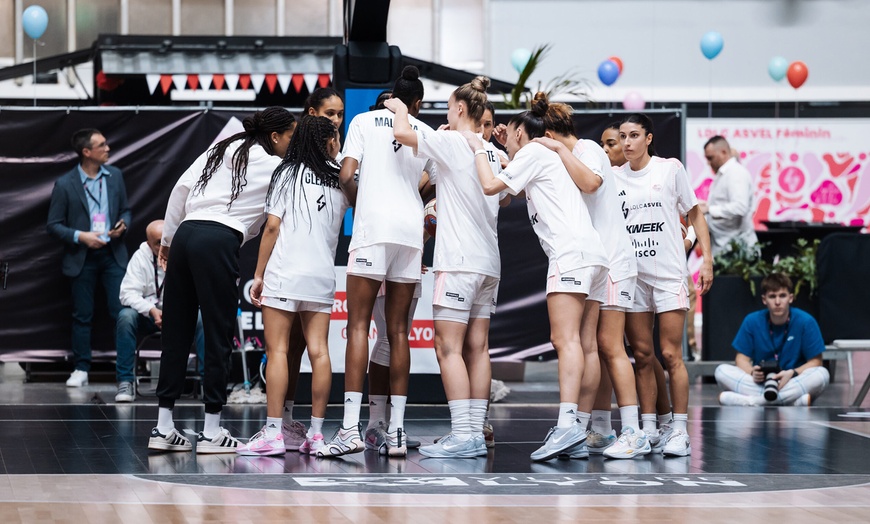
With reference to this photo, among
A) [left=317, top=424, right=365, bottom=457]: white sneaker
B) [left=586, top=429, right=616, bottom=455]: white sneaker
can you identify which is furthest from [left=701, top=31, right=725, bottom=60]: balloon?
[left=317, top=424, right=365, bottom=457]: white sneaker

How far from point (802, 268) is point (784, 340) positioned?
2066mm

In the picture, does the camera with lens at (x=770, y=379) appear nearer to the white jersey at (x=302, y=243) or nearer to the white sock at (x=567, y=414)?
the white sock at (x=567, y=414)

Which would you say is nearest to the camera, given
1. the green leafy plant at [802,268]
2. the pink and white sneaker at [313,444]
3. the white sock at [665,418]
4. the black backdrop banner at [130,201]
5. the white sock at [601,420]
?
the pink and white sneaker at [313,444]

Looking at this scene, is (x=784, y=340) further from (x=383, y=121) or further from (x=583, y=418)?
(x=383, y=121)

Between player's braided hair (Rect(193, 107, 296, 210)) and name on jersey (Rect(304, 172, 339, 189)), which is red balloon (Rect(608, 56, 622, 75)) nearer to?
player's braided hair (Rect(193, 107, 296, 210))

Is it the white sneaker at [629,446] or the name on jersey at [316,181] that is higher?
the name on jersey at [316,181]

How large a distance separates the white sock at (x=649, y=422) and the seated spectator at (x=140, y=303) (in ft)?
12.6

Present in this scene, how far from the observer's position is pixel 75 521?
4.45 m

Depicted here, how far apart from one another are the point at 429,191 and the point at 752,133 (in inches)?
484

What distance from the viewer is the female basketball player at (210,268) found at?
20.3 feet

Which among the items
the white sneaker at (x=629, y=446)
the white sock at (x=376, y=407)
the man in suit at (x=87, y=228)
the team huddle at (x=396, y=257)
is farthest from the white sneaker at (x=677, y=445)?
the man in suit at (x=87, y=228)

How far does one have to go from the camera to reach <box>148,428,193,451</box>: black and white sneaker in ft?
20.5

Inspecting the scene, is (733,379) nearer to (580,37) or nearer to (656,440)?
(656,440)

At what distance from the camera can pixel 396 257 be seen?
623 centimetres
